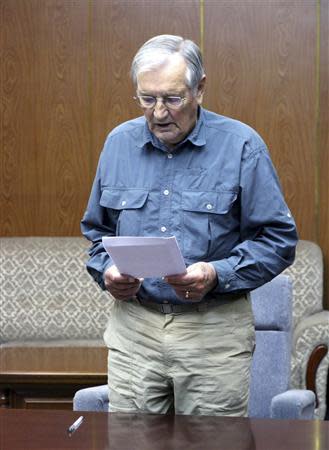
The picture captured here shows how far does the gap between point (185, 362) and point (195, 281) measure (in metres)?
0.26

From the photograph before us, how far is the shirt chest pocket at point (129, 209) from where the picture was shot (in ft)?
9.89

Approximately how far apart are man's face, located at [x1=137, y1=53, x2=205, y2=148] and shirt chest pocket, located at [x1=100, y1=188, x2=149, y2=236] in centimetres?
→ 18

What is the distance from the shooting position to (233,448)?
2346 millimetres

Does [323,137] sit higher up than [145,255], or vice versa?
[145,255]

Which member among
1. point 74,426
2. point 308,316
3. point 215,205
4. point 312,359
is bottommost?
point 312,359

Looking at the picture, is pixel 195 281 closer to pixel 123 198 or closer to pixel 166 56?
pixel 123 198

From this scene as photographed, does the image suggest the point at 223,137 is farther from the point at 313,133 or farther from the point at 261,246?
the point at 313,133

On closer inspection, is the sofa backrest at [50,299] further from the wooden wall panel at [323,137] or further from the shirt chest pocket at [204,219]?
the shirt chest pocket at [204,219]

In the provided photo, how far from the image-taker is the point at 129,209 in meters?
3.03

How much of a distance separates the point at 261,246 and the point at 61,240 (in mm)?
3532

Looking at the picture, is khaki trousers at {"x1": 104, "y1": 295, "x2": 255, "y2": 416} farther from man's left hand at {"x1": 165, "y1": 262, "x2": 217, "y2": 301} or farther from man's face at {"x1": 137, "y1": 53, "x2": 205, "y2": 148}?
man's face at {"x1": 137, "y1": 53, "x2": 205, "y2": 148}

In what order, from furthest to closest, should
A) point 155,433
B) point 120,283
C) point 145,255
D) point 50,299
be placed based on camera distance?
point 50,299 < point 120,283 < point 145,255 < point 155,433

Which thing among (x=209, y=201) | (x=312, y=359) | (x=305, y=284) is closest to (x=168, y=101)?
(x=209, y=201)

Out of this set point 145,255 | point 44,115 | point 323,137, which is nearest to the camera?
point 145,255
